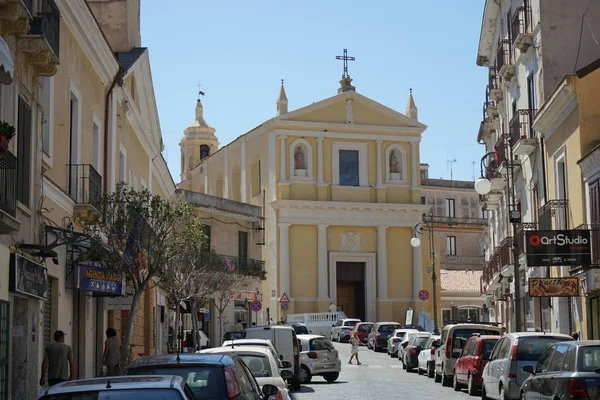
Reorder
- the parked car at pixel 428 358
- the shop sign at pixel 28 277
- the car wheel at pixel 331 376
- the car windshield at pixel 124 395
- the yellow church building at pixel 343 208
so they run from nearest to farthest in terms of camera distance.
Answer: the car windshield at pixel 124 395
the shop sign at pixel 28 277
the car wheel at pixel 331 376
the parked car at pixel 428 358
the yellow church building at pixel 343 208

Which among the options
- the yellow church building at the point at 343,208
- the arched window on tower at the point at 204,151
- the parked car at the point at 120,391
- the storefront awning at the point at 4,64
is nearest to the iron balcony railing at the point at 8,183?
the storefront awning at the point at 4,64

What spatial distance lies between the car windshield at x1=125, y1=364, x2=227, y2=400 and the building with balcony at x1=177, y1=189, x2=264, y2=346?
41.2 metres

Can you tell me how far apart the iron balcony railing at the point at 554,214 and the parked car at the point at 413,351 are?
7.11 meters

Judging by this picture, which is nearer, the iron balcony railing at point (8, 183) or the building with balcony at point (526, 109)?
A: the iron balcony railing at point (8, 183)

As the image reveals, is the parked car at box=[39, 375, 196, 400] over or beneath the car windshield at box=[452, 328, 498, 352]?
beneath

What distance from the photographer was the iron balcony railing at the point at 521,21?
3412 cm

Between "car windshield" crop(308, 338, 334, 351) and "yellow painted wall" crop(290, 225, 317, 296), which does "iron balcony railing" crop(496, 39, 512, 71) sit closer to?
"car windshield" crop(308, 338, 334, 351)

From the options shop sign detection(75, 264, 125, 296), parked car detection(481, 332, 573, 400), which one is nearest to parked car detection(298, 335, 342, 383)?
shop sign detection(75, 264, 125, 296)

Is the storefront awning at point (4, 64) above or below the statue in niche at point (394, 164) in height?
below

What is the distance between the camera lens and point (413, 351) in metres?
36.4

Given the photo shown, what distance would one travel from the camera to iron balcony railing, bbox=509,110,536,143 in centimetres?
3384

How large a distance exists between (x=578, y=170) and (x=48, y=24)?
14883 millimetres

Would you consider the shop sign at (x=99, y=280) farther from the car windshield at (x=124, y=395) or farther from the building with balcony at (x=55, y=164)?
the car windshield at (x=124, y=395)

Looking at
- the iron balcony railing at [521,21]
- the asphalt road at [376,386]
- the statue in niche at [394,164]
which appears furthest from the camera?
the statue in niche at [394,164]
